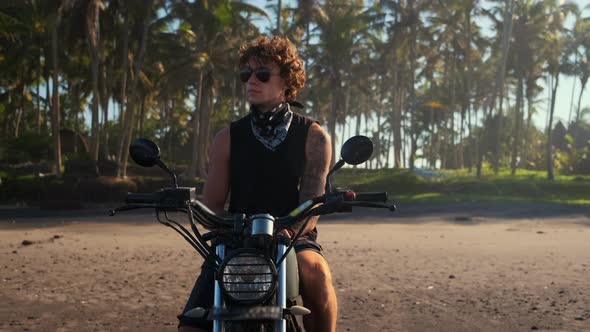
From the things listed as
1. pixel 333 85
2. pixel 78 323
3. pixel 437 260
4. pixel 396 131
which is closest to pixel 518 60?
pixel 396 131

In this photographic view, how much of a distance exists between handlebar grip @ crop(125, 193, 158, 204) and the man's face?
774 millimetres

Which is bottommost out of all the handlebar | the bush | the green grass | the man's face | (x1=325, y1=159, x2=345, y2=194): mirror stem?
the green grass

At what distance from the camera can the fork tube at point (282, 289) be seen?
6.12 ft

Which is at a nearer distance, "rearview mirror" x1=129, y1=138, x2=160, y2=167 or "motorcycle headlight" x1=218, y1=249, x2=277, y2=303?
"motorcycle headlight" x1=218, y1=249, x2=277, y2=303

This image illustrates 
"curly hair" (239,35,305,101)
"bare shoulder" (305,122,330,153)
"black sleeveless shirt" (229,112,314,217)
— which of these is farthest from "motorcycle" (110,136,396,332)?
"curly hair" (239,35,305,101)

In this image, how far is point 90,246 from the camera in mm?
10969

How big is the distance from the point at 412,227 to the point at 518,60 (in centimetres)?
2837

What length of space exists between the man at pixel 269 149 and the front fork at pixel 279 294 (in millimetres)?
503

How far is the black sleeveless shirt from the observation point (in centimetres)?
264

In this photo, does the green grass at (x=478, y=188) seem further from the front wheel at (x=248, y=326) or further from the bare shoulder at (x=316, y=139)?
the front wheel at (x=248, y=326)

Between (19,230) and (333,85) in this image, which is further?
(333,85)

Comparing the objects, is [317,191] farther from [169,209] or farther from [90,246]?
[90,246]

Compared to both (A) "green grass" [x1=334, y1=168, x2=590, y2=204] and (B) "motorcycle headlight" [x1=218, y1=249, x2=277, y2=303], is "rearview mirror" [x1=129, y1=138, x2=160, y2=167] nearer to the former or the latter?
(B) "motorcycle headlight" [x1=218, y1=249, x2=277, y2=303]

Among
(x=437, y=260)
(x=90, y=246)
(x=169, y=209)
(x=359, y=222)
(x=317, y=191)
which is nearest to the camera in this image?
(x=169, y=209)
